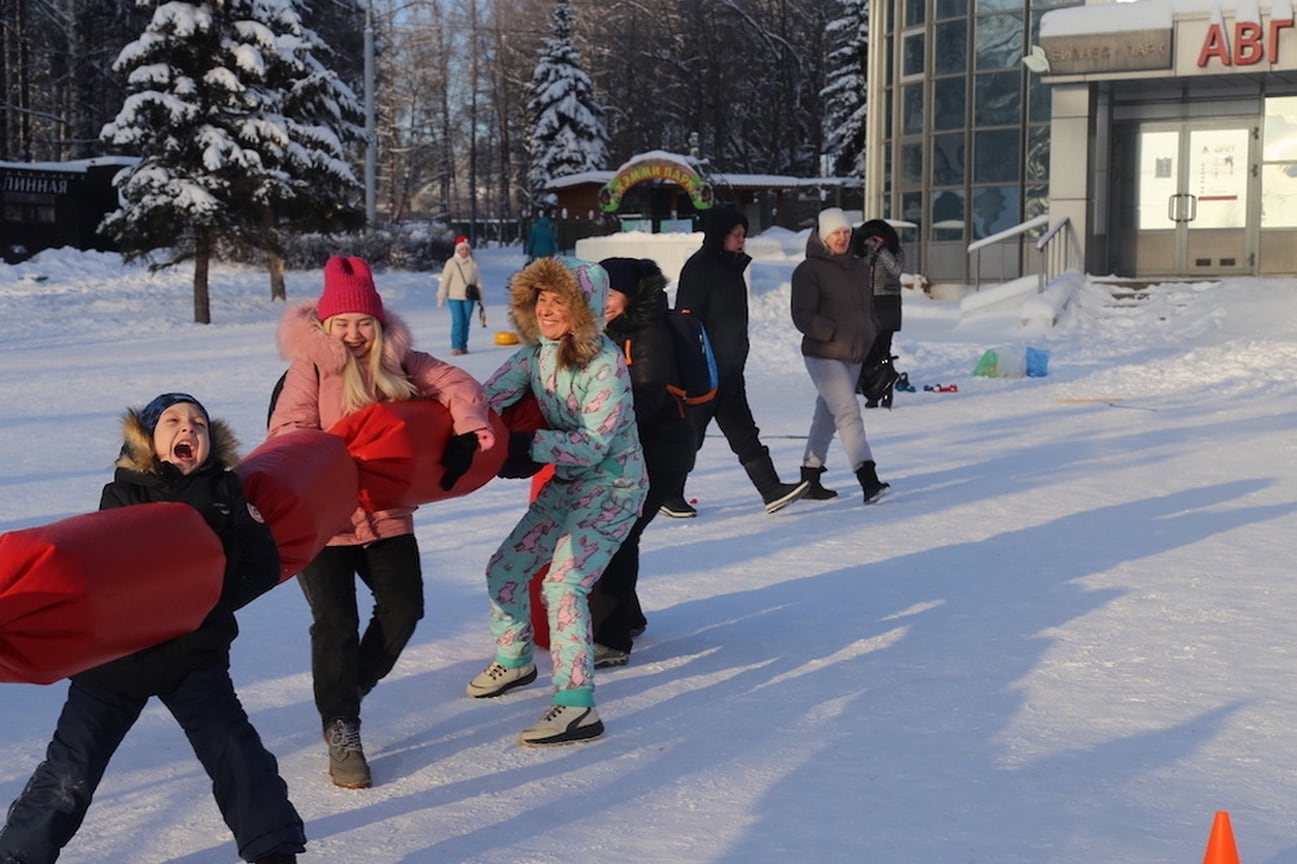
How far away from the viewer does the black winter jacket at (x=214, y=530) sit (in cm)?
368

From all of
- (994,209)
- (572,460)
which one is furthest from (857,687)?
(994,209)

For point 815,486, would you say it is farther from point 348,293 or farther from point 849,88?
point 849,88

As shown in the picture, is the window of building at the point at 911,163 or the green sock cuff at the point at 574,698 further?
the window of building at the point at 911,163

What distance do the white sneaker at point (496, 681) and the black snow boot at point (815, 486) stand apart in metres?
4.21

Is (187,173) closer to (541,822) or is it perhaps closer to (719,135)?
(541,822)

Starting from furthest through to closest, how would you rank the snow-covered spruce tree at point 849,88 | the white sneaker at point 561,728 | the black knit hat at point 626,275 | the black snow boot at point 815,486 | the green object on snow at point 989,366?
1. the snow-covered spruce tree at point 849,88
2. the green object on snow at point 989,366
3. the black snow boot at point 815,486
4. the black knit hat at point 626,275
5. the white sneaker at point 561,728

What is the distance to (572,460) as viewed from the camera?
16.9ft

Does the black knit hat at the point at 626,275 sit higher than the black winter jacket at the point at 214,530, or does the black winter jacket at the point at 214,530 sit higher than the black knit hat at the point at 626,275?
the black knit hat at the point at 626,275

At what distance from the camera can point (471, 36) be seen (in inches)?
2987

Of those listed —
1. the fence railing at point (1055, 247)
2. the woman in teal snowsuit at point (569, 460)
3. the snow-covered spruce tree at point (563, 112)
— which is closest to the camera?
the woman in teal snowsuit at point (569, 460)

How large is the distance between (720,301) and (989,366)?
853cm

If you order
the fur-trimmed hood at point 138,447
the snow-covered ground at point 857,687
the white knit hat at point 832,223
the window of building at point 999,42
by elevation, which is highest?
the window of building at point 999,42

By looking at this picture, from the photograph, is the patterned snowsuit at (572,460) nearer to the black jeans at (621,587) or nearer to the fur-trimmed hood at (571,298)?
the fur-trimmed hood at (571,298)

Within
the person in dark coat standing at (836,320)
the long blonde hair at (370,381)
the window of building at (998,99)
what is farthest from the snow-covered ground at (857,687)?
the window of building at (998,99)
